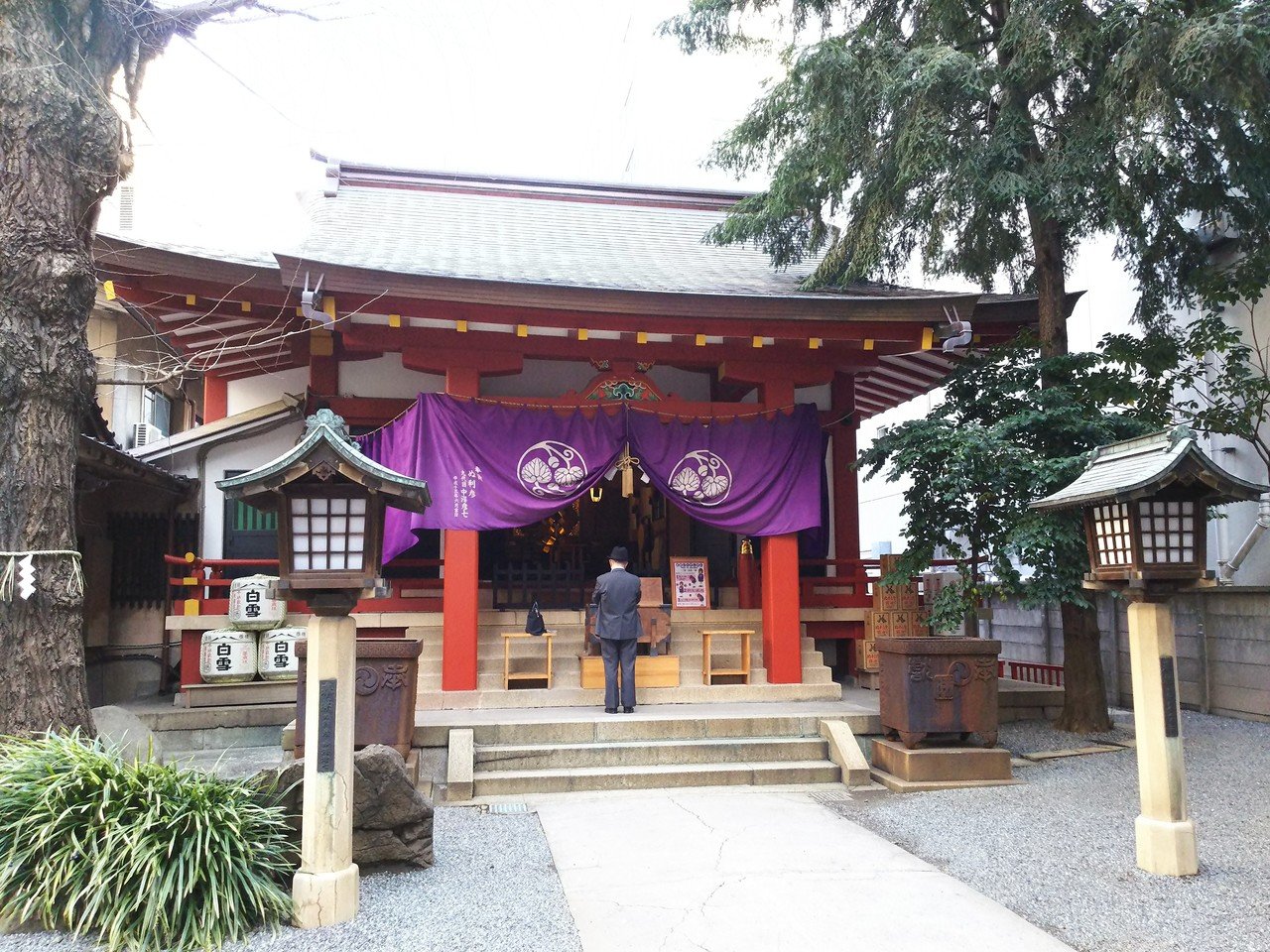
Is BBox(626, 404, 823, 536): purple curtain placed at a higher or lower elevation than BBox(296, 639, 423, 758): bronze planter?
higher

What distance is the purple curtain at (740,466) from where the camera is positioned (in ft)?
31.7

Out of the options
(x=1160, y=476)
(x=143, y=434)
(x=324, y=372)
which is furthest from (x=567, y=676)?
(x=143, y=434)

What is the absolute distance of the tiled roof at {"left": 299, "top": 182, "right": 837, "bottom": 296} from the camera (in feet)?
33.4

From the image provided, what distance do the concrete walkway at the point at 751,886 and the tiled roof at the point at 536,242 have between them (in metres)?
5.06

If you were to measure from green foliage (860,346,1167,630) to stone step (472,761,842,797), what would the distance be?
194 cm

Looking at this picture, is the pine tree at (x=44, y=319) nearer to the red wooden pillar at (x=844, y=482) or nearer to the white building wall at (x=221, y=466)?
the white building wall at (x=221, y=466)

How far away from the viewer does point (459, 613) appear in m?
9.05

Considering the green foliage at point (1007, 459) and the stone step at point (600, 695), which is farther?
the stone step at point (600, 695)

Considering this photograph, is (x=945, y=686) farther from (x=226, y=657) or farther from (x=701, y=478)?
(x=226, y=657)

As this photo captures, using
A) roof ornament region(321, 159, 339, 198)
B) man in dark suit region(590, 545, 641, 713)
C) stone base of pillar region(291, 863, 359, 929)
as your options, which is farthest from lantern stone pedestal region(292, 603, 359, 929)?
roof ornament region(321, 159, 339, 198)

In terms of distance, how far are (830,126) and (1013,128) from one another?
1.69m

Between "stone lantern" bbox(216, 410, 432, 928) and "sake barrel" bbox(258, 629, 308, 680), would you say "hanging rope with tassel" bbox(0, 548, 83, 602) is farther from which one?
"sake barrel" bbox(258, 629, 308, 680)

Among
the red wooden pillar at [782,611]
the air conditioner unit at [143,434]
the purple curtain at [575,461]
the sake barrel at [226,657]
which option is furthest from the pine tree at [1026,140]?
the air conditioner unit at [143,434]

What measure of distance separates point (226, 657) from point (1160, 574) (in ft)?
26.1
